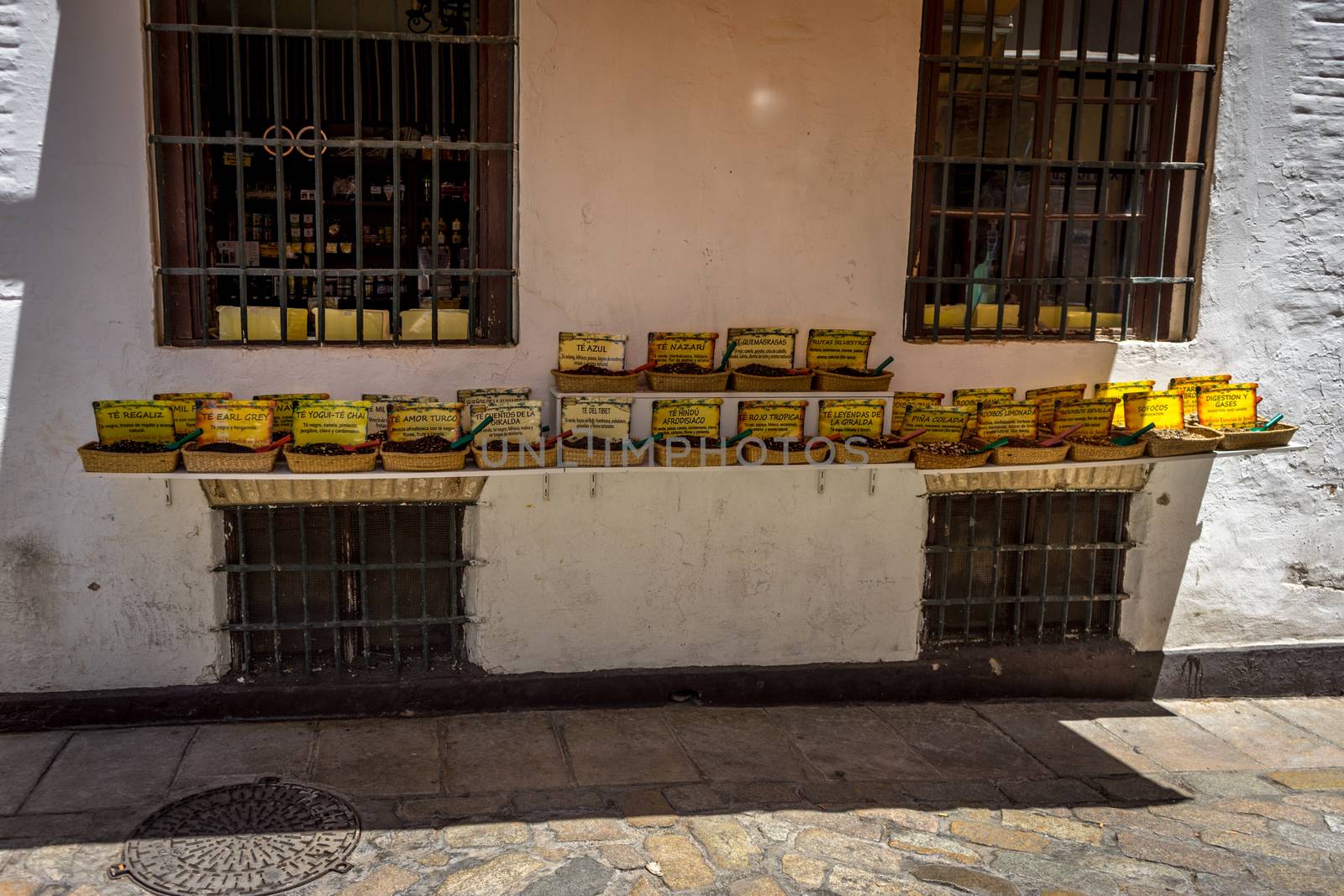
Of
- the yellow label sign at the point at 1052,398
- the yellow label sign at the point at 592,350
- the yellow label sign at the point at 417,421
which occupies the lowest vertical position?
the yellow label sign at the point at 417,421

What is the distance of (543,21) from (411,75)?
3.52ft

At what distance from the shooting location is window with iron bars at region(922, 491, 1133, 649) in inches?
232

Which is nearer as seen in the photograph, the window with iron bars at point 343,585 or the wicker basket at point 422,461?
the wicker basket at point 422,461

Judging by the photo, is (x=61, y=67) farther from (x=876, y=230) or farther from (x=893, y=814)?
(x=893, y=814)

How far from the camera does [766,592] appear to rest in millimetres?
5711

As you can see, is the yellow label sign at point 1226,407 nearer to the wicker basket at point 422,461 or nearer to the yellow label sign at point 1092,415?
the yellow label sign at point 1092,415

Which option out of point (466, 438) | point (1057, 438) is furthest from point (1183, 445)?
point (466, 438)

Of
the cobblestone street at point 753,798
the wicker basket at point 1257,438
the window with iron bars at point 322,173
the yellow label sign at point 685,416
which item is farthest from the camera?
the wicker basket at point 1257,438

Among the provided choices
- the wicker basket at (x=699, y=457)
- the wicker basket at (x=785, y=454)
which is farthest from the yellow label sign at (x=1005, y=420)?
the wicker basket at (x=699, y=457)

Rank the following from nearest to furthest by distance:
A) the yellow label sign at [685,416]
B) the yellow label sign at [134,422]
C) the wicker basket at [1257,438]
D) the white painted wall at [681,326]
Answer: the yellow label sign at [134,422]
the white painted wall at [681,326]
the yellow label sign at [685,416]
the wicker basket at [1257,438]

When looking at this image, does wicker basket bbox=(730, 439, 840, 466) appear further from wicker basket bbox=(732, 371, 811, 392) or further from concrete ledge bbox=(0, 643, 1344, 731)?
concrete ledge bbox=(0, 643, 1344, 731)

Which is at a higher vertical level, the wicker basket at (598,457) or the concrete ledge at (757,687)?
the wicker basket at (598,457)

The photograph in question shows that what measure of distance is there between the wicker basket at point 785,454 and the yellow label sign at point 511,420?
101 centimetres

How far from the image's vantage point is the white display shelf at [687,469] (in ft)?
15.0
